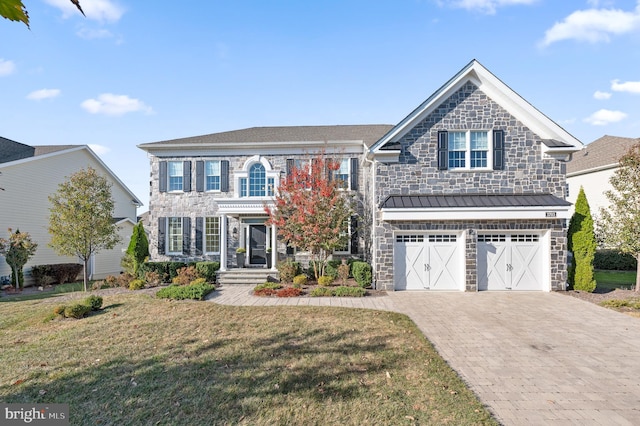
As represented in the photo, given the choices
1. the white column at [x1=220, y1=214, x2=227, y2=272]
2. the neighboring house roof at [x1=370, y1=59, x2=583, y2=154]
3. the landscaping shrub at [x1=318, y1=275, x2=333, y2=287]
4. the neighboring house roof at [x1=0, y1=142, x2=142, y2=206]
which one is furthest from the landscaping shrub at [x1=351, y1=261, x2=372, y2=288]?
the neighboring house roof at [x1=0, y1=142, x2=142, y2=206]

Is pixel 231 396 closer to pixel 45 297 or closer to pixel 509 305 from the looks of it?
pixel 509 305

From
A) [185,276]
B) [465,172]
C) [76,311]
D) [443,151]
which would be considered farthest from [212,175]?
[465,172]

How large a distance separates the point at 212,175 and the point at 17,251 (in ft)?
31.5

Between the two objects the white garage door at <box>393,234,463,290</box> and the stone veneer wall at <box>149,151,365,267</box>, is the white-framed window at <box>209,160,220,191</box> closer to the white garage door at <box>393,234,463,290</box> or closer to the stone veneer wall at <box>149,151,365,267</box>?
the stone veneer wall at <box>149,151,365,267</box>

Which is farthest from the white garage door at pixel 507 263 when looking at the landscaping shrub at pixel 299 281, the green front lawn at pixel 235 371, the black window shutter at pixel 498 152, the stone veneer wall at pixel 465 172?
the landscaping shrub at pixel 299 281

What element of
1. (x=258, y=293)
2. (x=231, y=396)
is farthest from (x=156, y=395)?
(x=258, y=293)

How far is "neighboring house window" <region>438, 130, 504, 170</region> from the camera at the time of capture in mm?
13766

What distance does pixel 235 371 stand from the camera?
5.81 metres

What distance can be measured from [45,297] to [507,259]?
19.0 meters

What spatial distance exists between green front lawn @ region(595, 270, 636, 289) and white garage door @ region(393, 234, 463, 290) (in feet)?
23.3

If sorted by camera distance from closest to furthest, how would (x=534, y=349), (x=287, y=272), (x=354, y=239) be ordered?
(x=534, y=349)
(x=287, y=272)
(x=354, y=239)

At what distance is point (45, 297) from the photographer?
1324 centimetres

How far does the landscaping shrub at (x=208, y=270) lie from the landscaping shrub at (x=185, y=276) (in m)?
0.26

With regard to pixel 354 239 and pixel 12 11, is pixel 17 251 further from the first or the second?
pixel 12 11
